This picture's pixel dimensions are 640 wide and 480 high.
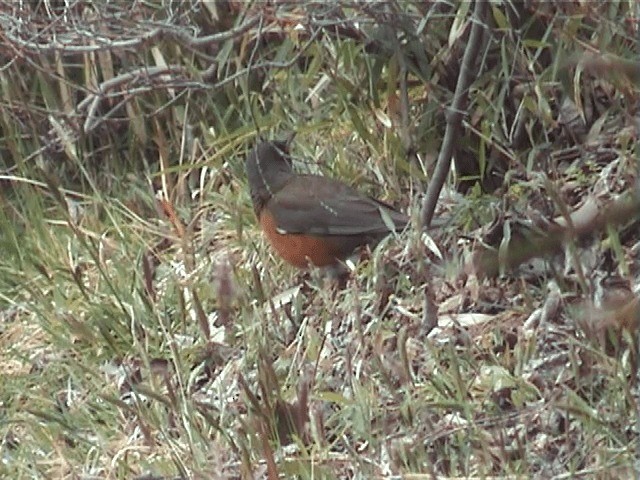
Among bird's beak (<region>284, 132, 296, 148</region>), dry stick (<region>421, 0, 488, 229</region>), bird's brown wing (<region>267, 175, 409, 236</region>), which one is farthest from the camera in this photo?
bird's beak (<region>284, 132, 296, 148</region>)

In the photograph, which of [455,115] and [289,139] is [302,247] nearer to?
[289,139]

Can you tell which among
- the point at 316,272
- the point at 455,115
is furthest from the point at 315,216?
the point at 455,115

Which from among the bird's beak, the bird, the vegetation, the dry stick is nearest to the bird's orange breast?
the bird

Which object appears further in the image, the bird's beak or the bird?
the bird's beak

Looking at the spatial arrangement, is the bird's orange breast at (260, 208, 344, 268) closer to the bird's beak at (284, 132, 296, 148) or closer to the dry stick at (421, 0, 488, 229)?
the bird's beak at (284, 132, 296, 148)

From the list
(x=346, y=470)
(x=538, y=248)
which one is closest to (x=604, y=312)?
(x=538, y=248)

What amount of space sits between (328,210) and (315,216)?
72mm

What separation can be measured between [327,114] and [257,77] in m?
0.55

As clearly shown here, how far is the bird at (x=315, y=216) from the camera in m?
5.04

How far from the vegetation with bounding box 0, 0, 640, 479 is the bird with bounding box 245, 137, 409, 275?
4.4 inches

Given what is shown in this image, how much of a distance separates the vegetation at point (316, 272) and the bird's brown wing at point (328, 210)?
0.10m

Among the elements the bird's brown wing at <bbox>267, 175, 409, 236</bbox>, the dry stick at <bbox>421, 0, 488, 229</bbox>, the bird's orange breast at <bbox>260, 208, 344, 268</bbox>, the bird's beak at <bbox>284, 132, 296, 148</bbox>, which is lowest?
the bird's orange breast at <bbox>260, 208, 344, 268</bbox>

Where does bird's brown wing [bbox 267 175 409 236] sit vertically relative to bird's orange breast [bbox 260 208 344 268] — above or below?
above

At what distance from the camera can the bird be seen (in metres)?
5.04
